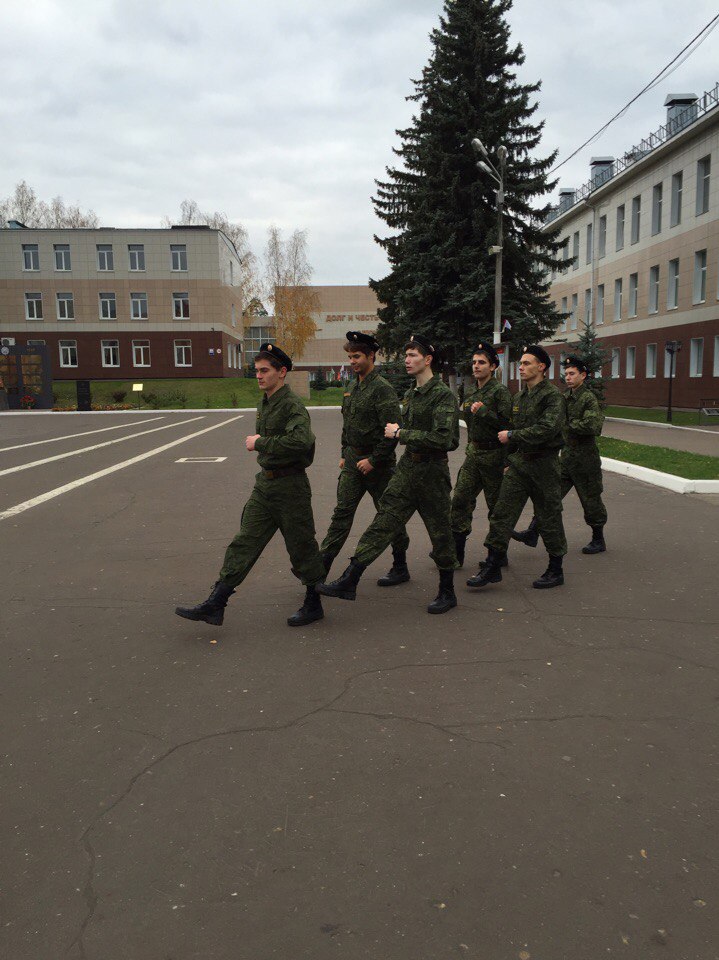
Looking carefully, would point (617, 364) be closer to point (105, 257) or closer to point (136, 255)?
point (136, 255)

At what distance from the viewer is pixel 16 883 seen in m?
2.48

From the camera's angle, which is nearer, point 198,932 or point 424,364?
point 198,932

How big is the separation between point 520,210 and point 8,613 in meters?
25.7

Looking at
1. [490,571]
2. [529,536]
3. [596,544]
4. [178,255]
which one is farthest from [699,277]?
[178,255]

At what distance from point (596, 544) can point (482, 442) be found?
1.66 meters

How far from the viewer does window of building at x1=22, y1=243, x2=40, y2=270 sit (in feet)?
182

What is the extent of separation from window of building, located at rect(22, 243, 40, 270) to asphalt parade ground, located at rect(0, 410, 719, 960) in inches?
2209

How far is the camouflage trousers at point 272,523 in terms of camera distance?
192 inches

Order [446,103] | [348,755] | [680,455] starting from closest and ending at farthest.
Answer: [348,755] → [680,455] → [446,103]

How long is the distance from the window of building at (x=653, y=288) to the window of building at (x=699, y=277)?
3.67 m

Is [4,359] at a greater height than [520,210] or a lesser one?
lesser

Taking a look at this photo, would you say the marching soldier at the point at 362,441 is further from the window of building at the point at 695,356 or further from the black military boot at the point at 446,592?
the window of building at the point at 695,356

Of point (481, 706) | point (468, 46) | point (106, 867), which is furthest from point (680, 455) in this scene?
point (468, 46)

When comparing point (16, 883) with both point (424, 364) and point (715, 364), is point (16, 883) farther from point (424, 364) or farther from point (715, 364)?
point (715, 364)
